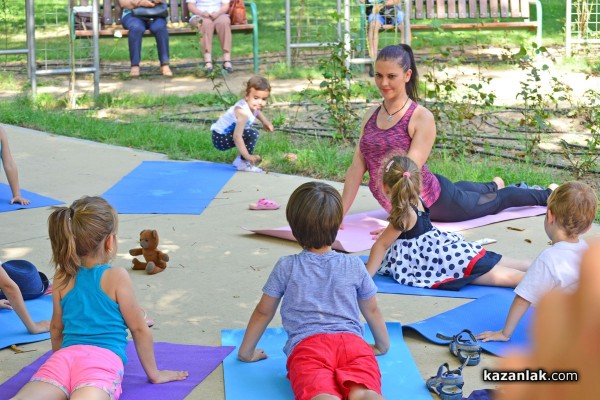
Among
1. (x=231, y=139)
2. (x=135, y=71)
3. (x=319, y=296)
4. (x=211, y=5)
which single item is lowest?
(x=319, y=296)

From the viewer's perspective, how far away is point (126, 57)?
1483cm

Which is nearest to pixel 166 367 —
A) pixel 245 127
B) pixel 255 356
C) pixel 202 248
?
pixel 255 356

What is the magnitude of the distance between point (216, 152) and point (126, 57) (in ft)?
22.4

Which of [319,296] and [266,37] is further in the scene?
[266,37]

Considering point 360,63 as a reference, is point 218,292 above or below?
below

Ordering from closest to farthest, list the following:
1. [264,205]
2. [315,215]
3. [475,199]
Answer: [315,215] → [475,199] → [264,205]

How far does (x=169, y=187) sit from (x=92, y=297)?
12.6 ft

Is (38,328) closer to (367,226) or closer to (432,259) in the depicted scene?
(432,259)

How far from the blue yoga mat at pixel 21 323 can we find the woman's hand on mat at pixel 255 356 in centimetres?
94

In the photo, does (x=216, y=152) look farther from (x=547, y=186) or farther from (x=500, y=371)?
(x=500, y=371)

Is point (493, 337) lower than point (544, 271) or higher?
lower

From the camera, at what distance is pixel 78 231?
3443 mm

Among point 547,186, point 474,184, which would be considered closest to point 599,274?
point 474,184

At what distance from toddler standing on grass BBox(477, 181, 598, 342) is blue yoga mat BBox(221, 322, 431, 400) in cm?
44
